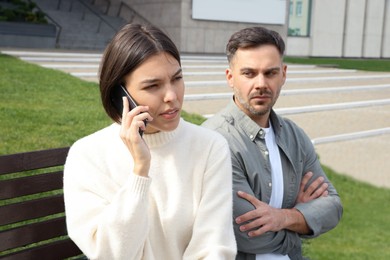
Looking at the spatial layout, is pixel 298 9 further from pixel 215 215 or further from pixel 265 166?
pixel 215 215

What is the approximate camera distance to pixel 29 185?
2.68 meters

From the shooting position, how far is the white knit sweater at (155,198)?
202cm

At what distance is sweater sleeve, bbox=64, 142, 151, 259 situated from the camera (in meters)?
2.00

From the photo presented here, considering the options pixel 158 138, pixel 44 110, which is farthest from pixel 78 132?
pixel 158 138

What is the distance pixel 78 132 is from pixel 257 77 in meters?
4.41

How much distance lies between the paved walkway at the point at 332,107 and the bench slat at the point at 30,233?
17.6ft

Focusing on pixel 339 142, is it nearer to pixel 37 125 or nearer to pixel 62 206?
pixel 37 125

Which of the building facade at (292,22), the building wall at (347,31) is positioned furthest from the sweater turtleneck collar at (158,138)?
the building wall at (347,31)

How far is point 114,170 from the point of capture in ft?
7.22

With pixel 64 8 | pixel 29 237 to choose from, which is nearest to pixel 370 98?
pixel 29 237

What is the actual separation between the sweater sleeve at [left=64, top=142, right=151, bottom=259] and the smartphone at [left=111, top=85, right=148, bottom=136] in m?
0.20

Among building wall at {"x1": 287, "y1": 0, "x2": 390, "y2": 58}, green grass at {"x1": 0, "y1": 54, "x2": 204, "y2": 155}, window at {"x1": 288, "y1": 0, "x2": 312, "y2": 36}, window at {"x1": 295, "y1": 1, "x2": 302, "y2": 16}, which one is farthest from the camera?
building wall at {"x1": 287, "y1": 0, "x2": 390, "y2": 58}

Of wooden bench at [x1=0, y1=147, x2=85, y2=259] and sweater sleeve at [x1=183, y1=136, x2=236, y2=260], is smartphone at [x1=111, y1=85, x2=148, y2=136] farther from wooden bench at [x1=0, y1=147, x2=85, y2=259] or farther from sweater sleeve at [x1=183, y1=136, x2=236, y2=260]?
wooden bench at [x1=0, y1=147, x2=85, y2=259]

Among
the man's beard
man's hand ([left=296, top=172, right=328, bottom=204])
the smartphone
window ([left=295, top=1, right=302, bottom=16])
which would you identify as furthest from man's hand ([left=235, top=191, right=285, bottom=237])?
window ([left=295, top=1, right=302, bottom=16])
